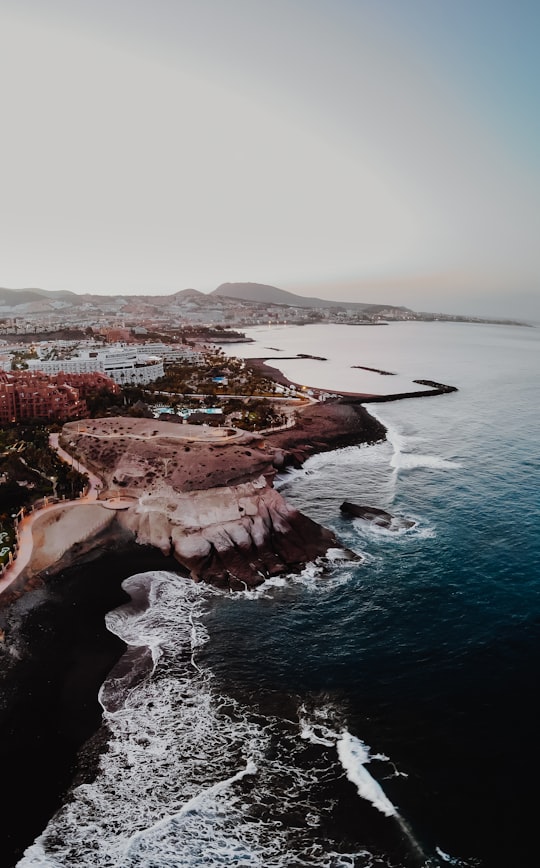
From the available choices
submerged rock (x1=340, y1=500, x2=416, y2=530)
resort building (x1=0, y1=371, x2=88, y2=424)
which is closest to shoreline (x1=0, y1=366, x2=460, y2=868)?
submerged rock (x1=340, y1=500, x2=416, y2=530)

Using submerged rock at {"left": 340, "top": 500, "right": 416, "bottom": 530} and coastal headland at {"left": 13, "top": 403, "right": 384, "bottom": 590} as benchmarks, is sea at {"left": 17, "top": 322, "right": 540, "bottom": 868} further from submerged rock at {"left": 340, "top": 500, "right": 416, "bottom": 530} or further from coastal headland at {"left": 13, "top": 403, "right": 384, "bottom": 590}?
coastal headland at {"left": 13, "top": 403, "right": 384, "bottom": 590}

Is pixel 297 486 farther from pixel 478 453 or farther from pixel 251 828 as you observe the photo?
pixel 251 828

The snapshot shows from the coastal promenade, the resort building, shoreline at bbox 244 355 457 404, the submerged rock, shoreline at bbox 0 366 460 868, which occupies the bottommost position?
shoreline at bbox 0 366 460 868

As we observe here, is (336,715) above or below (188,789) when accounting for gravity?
above

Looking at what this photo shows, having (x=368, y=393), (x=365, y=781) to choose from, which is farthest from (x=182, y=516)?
(x=368, y=393)

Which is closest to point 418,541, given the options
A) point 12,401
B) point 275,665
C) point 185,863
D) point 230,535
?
point 230,535

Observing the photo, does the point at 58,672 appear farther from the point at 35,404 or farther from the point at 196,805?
the point at 35,404
